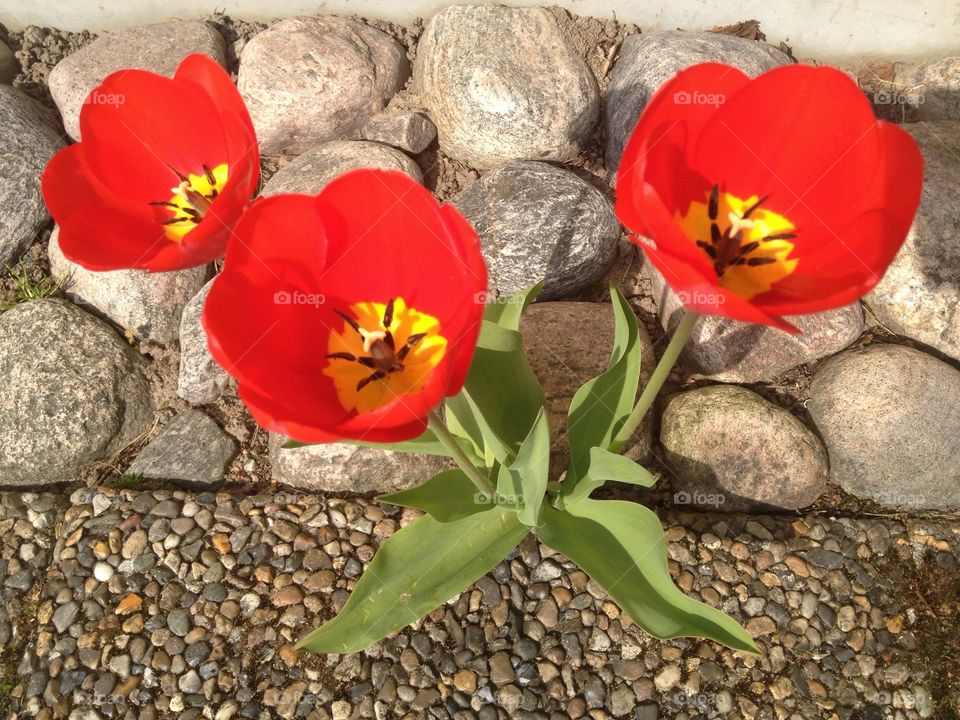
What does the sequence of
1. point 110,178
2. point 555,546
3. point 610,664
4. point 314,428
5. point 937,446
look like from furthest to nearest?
point 937,446, point 610,664, point 555,546, point 110,178, point 314,428

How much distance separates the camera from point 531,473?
174cm

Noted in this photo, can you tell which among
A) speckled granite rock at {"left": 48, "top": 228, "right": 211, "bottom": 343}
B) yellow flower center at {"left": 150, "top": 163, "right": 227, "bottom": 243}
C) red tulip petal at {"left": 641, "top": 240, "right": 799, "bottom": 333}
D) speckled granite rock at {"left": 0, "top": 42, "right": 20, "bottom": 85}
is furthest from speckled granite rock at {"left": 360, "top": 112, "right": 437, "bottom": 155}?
red tulip petal at {"left": 641, "top": 240, "right": 799, "bottom": 333}

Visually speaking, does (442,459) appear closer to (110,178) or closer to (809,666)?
(809,666)

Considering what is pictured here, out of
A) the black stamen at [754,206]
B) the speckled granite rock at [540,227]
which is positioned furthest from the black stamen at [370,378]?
the speckled granite rock at [540,227]

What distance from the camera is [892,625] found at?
2334mm

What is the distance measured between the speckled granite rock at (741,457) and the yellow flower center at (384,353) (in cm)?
145

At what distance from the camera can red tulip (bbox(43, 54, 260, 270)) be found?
4.64 feet

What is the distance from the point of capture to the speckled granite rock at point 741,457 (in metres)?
2.57

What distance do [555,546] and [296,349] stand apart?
0.92 meters

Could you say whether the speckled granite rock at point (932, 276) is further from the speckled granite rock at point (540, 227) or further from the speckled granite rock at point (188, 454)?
the speckled granite rock at point (188, 454)

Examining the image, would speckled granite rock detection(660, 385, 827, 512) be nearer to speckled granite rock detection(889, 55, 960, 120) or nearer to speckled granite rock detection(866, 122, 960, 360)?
speckled granite rock detection(866, 122, 960, 360)

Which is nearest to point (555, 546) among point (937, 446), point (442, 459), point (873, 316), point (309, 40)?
point (442, 459)

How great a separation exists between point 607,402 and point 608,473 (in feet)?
0.94

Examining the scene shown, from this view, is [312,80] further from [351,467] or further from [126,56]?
[351,467]
